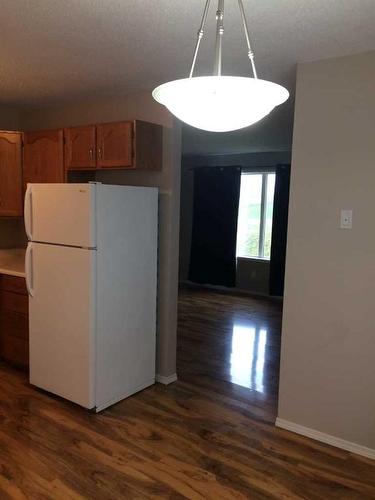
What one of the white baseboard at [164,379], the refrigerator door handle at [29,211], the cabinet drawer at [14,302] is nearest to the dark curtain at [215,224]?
the white baseboard at [164,379]

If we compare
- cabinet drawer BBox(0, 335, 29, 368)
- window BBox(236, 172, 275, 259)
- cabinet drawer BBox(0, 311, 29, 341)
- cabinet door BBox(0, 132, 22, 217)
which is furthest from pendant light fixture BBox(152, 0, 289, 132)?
window BBox(236, 172, 275, 259)

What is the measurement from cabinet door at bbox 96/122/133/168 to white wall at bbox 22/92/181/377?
0.28 metres

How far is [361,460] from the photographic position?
257cm

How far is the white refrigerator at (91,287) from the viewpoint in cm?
294

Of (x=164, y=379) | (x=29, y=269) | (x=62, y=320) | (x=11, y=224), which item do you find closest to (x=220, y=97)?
(x=62, y=320)

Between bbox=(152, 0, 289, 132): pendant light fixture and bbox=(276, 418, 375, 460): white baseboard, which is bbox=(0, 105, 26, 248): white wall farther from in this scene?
bbox=(152, 0, 289, 132): pendant light fixture

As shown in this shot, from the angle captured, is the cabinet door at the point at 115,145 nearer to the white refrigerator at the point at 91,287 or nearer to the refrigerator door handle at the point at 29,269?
the white refrigerator at the point at 91,287

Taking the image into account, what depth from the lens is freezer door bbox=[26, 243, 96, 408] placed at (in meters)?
2.96

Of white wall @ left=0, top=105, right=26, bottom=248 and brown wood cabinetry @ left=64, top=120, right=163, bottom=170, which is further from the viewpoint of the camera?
white wall @ left=0, top=105, right=26, bottom=248

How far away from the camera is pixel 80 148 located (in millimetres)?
3539

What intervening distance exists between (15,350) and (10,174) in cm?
166

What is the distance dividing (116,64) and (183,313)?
150 inches

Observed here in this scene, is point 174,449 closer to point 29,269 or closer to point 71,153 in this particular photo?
point 29,269

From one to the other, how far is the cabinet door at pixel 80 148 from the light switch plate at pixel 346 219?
2.00m
